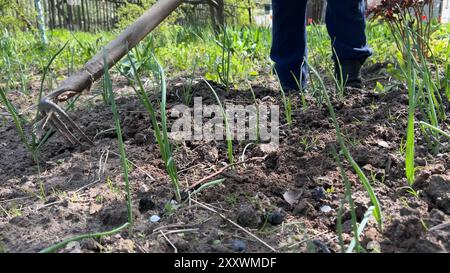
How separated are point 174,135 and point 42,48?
2.92m

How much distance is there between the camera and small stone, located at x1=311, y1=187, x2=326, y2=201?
49.3 inches

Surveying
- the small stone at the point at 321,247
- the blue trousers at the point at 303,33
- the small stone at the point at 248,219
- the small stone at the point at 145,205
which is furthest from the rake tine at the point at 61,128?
the blue trousers at the point at 303,33

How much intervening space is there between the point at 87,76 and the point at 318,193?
928mm

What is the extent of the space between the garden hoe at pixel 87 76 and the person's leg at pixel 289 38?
0.71 metres

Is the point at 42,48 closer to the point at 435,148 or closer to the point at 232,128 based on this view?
the point at 232,128

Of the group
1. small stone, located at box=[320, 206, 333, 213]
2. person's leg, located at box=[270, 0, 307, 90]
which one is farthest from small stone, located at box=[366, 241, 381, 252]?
person's leg, located at box=[270, 0, 307, 90]

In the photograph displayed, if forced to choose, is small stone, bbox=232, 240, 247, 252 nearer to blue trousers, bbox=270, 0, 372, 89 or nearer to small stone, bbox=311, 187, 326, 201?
small stone, bbox=311, 187, 326, 201

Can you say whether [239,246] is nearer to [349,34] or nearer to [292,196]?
[292,196]

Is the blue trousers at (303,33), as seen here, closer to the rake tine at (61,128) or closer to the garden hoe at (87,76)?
the garden hoe at (87,76)

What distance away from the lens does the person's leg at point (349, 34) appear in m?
2.16

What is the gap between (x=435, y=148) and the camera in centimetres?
145

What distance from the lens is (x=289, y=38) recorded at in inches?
93.4

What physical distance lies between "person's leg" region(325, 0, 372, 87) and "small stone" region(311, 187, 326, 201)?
39.6 inches
